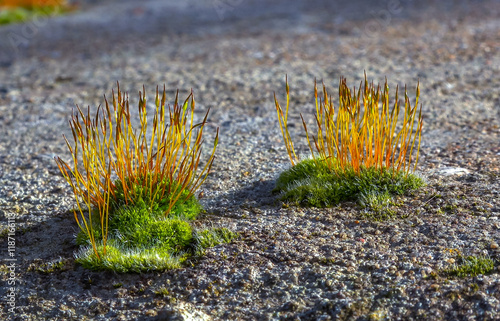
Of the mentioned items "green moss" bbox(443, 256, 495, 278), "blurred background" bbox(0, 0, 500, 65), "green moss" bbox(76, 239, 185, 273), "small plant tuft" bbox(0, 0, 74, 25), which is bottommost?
"green moss" bbox(76, 239, 185, 273)

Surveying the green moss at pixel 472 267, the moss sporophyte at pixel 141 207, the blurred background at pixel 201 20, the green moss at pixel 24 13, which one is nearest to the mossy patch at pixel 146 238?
the moss sporophyte at pixel 141 207

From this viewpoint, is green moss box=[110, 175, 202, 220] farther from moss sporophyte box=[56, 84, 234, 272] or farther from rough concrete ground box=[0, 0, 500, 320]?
rough concrete ground box=[0, 0, 500, 320]

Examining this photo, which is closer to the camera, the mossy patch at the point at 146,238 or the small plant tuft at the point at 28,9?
the mossy patch at the point at 146,238

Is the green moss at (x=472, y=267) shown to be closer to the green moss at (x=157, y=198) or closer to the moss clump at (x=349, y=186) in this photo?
the moss clump at (x=349, y=186)

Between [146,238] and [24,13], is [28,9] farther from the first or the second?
[146,238]

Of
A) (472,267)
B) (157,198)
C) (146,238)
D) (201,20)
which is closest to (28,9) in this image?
(201,20)

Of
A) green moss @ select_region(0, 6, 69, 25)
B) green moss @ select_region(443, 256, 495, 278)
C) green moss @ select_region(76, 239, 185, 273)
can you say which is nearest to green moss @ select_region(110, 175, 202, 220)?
green moss @ select_region(76, 239, 185, 273)
